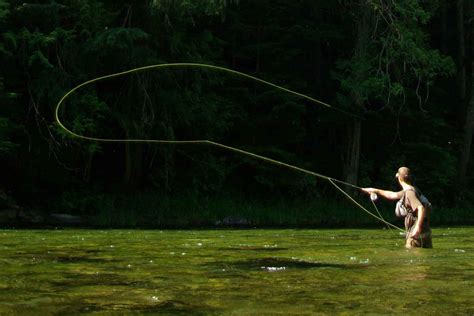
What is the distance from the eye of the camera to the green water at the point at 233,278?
6508 mm

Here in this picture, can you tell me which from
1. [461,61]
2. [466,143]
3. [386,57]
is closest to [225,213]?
[386,57]

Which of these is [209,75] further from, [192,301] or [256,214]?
[192,301]

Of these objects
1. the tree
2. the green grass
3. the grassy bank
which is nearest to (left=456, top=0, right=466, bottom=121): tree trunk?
the tree

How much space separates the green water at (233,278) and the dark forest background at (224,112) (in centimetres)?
1056

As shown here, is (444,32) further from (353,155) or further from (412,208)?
(412,208)

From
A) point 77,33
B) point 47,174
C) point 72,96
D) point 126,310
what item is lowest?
point 126,310

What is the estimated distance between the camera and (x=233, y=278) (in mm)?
8367

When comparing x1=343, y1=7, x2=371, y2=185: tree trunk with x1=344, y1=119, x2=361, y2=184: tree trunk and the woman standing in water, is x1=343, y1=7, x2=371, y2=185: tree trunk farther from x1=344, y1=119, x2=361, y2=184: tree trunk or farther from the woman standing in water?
the woman standing in water

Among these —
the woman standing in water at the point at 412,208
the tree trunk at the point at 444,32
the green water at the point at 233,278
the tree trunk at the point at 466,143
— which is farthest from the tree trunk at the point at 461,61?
the woman standing in water at the point at 412,208

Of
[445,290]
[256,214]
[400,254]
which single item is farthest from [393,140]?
[445,290]

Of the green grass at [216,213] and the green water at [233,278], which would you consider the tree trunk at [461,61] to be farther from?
the green water at [233,278]

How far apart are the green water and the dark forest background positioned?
1056 cm

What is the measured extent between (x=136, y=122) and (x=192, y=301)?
17360 millimetres

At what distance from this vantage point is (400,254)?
11336mm
